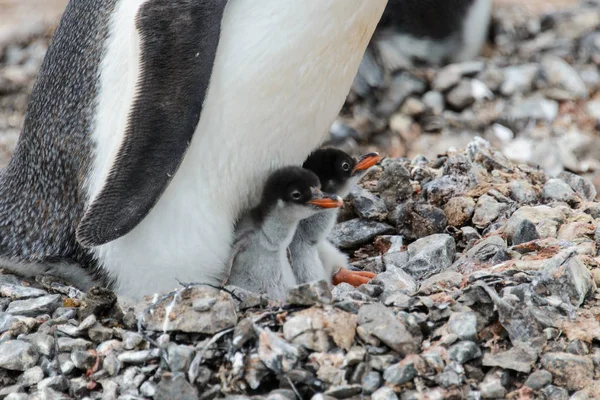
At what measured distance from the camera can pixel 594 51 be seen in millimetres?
7070

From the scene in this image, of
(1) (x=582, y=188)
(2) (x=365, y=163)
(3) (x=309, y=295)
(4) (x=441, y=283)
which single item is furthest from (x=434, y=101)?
(3) (x=309, y=295)

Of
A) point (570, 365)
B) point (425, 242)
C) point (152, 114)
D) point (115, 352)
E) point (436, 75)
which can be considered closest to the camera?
point (570, 365)

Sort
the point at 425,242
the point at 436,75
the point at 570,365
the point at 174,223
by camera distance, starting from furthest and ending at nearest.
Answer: the point at 436,75 < the point at 425,242 < the point at 174,223 < the point at 570,365

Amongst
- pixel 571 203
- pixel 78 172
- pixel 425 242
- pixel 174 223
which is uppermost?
pixel 78 172

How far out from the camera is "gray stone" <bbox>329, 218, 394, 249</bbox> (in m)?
3.91

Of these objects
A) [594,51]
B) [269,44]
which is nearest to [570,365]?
[269,44]

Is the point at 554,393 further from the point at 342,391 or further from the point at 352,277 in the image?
the point at 352,277

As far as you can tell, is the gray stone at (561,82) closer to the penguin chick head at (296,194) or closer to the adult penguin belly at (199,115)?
the adult penguin belly at (199,115)

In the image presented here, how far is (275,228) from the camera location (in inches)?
130

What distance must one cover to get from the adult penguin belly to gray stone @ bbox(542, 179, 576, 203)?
3.40ft

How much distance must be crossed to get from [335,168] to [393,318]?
3.02ft

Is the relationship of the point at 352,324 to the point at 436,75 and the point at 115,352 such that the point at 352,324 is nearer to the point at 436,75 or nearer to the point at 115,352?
the point at 115,352

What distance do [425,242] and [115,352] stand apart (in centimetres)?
126

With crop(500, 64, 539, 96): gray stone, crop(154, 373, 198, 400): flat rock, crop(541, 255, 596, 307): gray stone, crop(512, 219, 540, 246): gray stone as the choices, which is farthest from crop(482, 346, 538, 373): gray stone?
crop(500, 64, 539, 96): gray stone
